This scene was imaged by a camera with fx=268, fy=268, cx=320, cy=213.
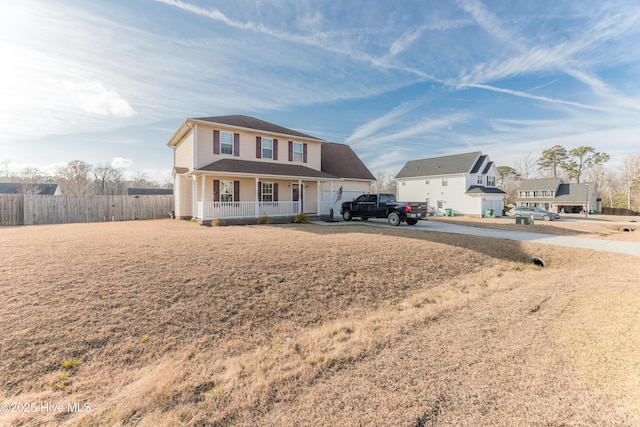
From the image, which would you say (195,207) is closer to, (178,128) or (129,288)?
(178,128)

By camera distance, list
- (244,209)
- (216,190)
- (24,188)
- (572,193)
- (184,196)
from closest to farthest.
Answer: (244,209) → (216,190) → (184,196) → (24,188) → (572,193)

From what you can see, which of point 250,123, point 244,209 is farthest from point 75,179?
point 244,209

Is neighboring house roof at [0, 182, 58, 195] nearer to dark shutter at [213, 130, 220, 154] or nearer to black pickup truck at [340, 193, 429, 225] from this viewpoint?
dark shutter at [213, 130, 220, 154]

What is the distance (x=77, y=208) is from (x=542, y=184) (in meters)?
60.6

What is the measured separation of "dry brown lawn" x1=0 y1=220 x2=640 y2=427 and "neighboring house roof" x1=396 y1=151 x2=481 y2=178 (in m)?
29.7

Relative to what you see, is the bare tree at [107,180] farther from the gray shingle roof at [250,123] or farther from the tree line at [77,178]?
the gray shingle roof at [250,123]

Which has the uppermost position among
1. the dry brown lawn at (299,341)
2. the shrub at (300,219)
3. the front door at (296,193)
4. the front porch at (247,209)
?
the front door at (296,193)

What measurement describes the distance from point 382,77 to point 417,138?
74.5ft

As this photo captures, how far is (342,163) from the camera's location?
2364 cm

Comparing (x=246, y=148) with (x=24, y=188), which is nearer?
(x=246, y=148)

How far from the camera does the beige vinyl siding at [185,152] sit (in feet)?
53.3

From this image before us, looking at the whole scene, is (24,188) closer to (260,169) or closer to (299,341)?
(260,169)

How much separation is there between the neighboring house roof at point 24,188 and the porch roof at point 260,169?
38.8 m

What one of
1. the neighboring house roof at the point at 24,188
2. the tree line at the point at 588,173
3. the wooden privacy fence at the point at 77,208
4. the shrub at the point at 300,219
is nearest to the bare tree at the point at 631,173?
the tree line at the point at 588,173
